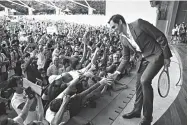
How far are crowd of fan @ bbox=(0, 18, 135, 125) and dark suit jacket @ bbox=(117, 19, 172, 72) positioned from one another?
22.7 inches

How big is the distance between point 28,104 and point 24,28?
2.67 meters

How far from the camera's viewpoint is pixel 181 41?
30.0 feet

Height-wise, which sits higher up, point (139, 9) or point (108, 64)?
point (139, 9)

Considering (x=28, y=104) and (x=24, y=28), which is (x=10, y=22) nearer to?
(x=24, y=28)

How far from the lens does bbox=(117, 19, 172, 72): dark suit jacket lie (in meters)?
1.83

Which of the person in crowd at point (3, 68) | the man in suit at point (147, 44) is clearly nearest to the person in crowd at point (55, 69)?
the person in crowd at point (3, 68)

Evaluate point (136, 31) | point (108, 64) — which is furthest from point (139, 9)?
point (108, 64)

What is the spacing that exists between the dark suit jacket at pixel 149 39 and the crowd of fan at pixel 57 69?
0.58 m

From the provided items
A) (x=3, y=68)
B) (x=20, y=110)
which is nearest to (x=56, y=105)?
(x=20, y=110)

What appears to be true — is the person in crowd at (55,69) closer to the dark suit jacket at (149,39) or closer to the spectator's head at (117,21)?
the spectator's head at (117,21)

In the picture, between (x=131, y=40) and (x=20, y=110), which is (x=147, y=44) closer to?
(x=131, y=40)

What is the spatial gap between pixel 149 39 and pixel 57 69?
6.19 ft

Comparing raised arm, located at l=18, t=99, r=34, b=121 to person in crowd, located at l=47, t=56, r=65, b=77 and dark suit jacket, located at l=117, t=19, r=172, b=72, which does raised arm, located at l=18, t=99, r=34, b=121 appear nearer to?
dark suit jacket, located at l=117, t=19, r=172, b=72

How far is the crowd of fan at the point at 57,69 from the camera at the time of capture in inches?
76.7
